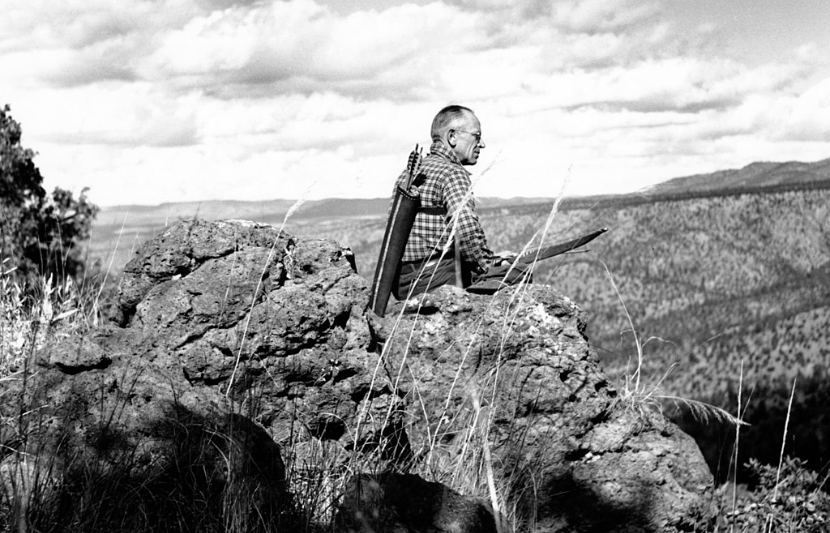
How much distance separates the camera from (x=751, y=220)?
6056cm

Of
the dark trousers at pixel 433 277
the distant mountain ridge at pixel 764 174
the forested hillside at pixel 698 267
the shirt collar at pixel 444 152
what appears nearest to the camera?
the dark trousers at pixel 433 277

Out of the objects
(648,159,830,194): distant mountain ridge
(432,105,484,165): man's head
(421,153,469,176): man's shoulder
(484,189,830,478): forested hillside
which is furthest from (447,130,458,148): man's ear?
(648,159,830,194): distant mountain ridge

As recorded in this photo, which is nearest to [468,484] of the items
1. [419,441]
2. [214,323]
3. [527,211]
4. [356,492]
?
[419,441]

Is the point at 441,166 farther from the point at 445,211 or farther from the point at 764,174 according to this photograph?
the point at 764,174

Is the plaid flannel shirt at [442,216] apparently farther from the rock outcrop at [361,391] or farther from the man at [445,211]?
the rock outcrop at [361,391]

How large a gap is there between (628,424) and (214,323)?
202 centimetres

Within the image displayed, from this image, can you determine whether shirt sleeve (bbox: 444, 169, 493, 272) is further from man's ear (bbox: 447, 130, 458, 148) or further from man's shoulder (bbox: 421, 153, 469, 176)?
man's ear (bbox: 447, 130, 458, 148)

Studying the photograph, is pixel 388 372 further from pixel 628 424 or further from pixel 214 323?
pixel 628 424

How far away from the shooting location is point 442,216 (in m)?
4.95

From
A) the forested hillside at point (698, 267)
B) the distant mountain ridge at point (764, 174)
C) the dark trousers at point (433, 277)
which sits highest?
the distant mountain ridge at point (764, 174)

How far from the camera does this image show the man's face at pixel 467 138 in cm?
512

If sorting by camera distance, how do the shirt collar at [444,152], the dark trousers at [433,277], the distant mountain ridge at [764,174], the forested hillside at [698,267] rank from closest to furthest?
the dark trousers at [433,277]
the shirt collar at [444,152]
the forested hillside at [698,267]
the distant mountain ridge at [764,174]

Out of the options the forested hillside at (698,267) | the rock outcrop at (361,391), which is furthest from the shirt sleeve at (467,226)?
the forested hillside at (698,267)

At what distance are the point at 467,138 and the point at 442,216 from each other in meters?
0.55
